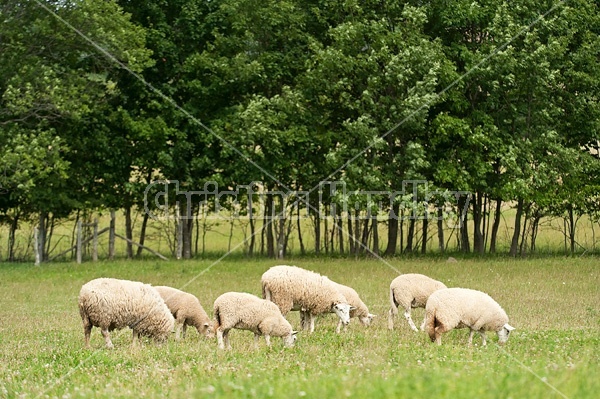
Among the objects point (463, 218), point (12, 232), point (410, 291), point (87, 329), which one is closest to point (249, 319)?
point (87, 329)

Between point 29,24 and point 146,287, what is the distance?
727 inches

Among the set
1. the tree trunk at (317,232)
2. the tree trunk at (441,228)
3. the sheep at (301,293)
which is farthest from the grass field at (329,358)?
the tree trunk at (317,232)

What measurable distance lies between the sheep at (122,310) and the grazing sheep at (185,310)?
1.40 metres

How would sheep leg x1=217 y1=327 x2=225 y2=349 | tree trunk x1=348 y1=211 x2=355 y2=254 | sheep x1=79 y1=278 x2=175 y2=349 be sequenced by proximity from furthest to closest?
tree trunk x1=348 y1=211 x2=355 y2=254, sheep x1=79 y1=278 x2=175 y2=349, sheep leg x1=217 y1=327 x2=225 y2=349

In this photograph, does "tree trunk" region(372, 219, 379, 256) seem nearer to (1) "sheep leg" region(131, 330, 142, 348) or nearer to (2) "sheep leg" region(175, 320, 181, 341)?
(2) "sheep leg" region(175, 320, 181, 341)

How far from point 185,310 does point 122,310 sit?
2076mm

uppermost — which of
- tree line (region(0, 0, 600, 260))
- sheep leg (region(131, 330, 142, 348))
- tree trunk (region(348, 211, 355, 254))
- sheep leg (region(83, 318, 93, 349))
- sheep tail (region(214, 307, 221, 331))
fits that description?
tree line (region(0, 0, 600, 260))

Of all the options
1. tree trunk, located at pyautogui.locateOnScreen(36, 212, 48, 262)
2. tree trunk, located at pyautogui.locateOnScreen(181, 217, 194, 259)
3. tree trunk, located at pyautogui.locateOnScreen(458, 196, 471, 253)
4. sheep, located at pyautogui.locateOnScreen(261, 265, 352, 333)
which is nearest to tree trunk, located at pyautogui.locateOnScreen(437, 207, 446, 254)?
tree trunk, located at pyautogui.locateOnScreen(458, 196, 471, 253)

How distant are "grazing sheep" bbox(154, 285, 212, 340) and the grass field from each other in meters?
0.29

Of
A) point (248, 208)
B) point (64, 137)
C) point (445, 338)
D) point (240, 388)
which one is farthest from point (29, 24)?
point (240, 388)

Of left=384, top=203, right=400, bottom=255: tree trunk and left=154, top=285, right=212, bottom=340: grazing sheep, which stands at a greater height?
left=384, top=203, right=400, bottom=255: tree trunk

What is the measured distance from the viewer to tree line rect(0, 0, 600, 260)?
109 feet

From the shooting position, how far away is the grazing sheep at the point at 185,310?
699 inches

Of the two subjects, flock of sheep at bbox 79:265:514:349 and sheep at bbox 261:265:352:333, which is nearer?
flock of sheep at bbox 79:265:514:349
